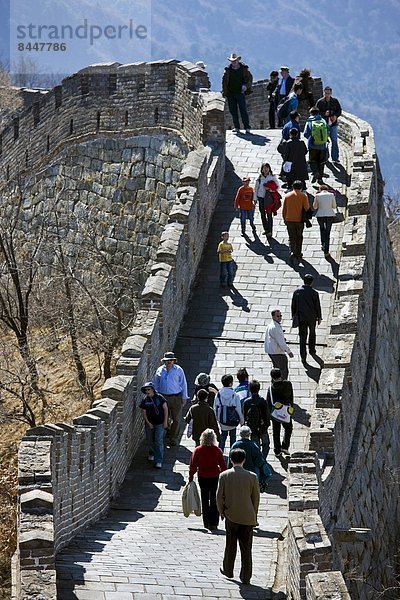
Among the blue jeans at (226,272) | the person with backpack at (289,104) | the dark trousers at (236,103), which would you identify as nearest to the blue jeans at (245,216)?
the blue jeans at (226,272)

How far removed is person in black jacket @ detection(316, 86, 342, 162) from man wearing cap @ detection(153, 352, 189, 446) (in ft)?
28.4

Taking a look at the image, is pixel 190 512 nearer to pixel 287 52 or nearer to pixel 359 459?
pixel 359 459

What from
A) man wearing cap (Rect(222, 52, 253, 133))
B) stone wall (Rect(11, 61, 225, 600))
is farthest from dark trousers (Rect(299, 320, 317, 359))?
man wearing cap (Rect(222, 52, 253, 133))

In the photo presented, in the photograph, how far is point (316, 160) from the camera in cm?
Result: 2623

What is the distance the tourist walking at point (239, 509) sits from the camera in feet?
50.1

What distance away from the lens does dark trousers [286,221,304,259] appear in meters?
23.3

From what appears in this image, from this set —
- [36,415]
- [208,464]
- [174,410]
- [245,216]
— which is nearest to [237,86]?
[245,216]

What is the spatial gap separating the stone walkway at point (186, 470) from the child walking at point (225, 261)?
0.11m

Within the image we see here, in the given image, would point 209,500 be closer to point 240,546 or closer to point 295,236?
point 240,546

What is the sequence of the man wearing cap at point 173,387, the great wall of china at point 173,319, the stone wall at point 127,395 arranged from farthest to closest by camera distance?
the man wearing cap at point 173,387 → the great wall of china at point 173,319 → the stone wall at point 127,395

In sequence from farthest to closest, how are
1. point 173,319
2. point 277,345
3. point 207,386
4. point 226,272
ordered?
1. point 226,272
2. point 173,319
3. point 277,345
4. point 207,386

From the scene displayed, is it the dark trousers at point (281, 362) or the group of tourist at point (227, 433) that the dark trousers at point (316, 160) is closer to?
the dark trousers at point (281, 362)

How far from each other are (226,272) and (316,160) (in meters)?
3.91

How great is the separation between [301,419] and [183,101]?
11.7m
